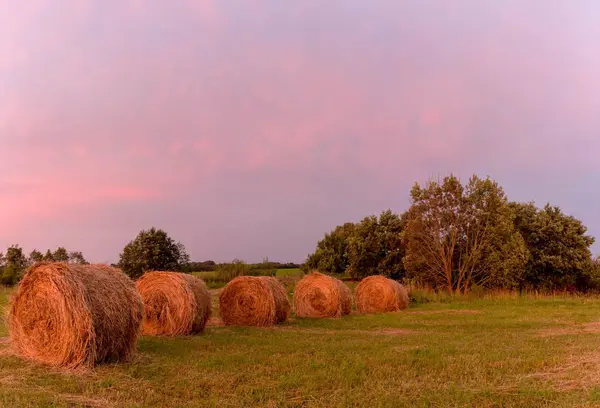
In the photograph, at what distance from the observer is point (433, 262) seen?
3444cm

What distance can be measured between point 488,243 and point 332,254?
20946 mm

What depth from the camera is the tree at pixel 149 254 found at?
108 ft

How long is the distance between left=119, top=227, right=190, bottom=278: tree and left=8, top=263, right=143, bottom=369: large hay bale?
77.0ft

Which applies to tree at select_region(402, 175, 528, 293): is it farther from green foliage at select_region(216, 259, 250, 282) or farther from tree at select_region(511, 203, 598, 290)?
green foliage at select_region(216, 259, 250, 282)

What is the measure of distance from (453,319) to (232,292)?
8293 millimetres

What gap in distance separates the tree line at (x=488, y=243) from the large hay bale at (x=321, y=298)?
1489cm

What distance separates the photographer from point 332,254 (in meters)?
51.4

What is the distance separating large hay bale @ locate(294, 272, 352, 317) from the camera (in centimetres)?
1997

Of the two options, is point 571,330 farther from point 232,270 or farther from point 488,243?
point 232,270

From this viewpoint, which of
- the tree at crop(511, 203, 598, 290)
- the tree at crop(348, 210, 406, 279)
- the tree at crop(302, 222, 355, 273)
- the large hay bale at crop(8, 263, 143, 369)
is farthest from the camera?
the tree at crop(302, 222, 355, 273)

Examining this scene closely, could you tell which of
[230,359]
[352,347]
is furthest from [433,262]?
[230,359]

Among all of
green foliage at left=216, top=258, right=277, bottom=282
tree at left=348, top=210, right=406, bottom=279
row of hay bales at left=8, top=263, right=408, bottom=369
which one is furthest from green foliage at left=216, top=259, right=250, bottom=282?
row of hay bales at left=8, top=263, right=408, bottom=369

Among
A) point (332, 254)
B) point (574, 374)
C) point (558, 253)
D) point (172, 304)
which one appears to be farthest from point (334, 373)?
point (332, 254)

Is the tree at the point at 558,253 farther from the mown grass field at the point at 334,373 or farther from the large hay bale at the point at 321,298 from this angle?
the mown grass field at the point at 334,373
